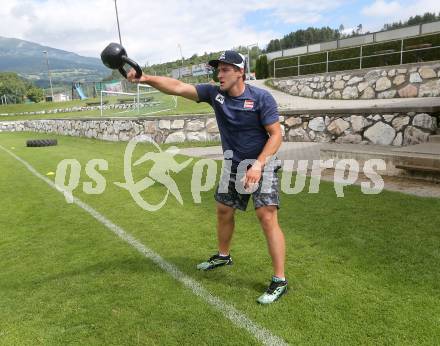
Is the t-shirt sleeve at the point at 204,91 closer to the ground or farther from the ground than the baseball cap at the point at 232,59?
closer to the ground

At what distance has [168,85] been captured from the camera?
3629mm

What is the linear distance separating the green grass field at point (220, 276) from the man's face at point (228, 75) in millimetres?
1807

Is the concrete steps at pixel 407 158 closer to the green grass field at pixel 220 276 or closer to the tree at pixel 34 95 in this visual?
the green grass field at pixel 220 276

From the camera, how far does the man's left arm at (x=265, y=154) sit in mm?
3264

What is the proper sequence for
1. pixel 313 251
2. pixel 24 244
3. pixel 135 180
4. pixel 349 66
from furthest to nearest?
pixel 349 66, pixel 135 180, pixel 24 244, pixel 313 251

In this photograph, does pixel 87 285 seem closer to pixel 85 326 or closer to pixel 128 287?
pixel 128 287

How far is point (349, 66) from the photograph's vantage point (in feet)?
71.9

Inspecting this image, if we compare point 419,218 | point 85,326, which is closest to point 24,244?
point 85,326

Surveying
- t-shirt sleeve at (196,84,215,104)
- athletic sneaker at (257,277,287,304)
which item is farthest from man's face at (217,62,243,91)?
athletic sneaker at (257,277,287,304)

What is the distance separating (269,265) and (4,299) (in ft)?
8.25

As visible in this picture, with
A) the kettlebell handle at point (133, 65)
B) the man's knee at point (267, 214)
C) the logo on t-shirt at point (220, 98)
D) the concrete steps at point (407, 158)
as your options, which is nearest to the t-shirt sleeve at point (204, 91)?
the logo on t-shirt at point (220, 98)

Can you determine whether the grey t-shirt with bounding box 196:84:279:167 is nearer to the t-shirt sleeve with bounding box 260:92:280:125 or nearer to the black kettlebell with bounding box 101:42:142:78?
the t-shirt sleeve with bounding box 260:92:280:125

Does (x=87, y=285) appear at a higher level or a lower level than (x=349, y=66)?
lower

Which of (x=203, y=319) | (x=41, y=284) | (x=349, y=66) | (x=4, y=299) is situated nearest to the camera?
(x=203, y=319)
